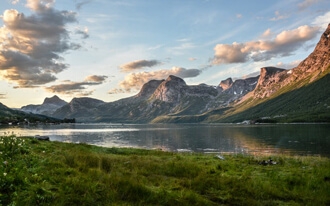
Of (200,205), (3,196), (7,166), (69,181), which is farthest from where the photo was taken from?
(7,166)

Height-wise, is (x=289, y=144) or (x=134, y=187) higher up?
(x=134, y=187)

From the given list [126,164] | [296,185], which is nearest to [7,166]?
[126,164]

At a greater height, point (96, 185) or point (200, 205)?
point (96, 185)

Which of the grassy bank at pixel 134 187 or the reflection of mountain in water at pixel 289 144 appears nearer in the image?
the grassy bank at pixel 134 187

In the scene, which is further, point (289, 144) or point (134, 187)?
point (289, 144)

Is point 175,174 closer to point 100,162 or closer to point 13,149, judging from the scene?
point 100,162

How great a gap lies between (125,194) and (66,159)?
7558 millimetres

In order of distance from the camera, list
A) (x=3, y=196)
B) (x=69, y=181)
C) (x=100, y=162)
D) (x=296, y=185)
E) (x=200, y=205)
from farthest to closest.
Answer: (x=100, y=162) → (x=296, y=185) → (x=69, y=181) → (x=200, y=205) → (x=3, y=196)

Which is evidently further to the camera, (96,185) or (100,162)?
(100,162)

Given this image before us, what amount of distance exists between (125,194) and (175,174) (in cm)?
603

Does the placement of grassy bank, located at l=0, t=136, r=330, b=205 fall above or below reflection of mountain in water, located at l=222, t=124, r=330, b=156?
above

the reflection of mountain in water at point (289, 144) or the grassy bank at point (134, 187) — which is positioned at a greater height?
the grassy bank at point (134, 187)

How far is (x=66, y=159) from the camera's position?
703 inches

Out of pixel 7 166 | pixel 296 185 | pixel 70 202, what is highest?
pixel 7 166
